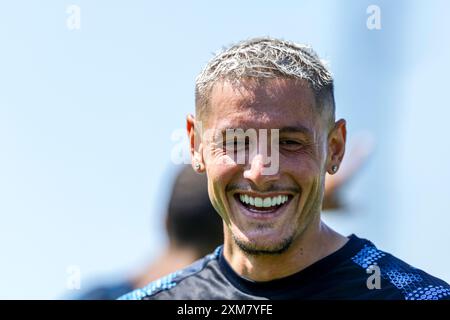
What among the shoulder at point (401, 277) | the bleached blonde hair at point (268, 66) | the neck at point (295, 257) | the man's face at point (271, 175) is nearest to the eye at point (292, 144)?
the man's face at point (271, 175)

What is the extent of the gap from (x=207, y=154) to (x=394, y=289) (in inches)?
47.8

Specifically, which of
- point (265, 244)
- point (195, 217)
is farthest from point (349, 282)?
point (195, 217)

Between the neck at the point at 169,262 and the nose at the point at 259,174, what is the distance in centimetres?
210

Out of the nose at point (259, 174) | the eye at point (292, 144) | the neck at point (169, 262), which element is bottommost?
the neck at point (169, 262)

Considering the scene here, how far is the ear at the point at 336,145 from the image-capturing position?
5492 millimetres

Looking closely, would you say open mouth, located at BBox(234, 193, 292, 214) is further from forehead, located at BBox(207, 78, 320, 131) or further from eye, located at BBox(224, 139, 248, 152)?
forehead, located at BBox(207, 78, 320, 131)

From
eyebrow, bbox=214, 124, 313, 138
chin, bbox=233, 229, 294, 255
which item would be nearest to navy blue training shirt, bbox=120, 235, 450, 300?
chin, bbox=233, 229, 294, 255

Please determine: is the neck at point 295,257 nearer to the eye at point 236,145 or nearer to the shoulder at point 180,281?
the shoulder at point 180,281

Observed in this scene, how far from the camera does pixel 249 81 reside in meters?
5.26

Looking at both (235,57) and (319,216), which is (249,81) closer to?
(235,57)

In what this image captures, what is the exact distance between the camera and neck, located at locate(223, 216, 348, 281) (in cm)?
543

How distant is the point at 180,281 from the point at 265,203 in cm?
99
